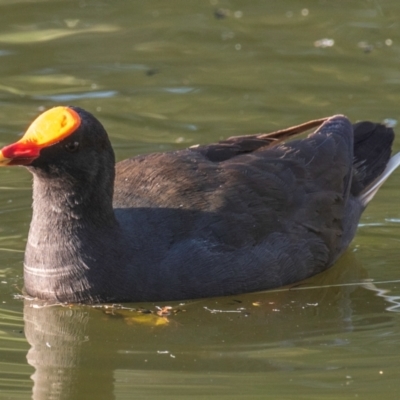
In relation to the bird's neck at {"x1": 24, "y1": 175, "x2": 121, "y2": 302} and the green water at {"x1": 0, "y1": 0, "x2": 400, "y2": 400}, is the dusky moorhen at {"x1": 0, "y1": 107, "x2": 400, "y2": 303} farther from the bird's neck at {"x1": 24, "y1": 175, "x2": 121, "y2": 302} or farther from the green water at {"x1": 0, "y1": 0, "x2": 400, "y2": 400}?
the green water at {"x1": 0, "y1": 0, "x2": 400, "y2": 400}

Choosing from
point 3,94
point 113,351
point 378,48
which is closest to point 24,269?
point 113,351

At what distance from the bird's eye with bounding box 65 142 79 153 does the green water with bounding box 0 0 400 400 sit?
1.02 m

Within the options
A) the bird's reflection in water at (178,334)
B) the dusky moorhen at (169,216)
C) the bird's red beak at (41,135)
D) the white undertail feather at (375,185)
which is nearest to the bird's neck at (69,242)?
the dusky moorhen at (169,216)

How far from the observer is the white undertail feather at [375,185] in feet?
28.4

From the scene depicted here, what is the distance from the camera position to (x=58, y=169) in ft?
22.4

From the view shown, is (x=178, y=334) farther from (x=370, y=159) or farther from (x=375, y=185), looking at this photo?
(x=370, y=159)

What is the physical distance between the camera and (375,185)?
8719 mm

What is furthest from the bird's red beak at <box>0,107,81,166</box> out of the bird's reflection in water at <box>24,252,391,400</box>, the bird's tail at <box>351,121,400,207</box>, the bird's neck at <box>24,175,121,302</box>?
the bird's tail at <box>351,121,400,207</box>

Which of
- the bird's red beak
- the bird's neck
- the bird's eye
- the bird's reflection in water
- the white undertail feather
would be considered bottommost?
the bird's reflection in water

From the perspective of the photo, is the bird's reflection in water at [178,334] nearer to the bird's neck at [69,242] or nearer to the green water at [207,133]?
the green water at [207,133]

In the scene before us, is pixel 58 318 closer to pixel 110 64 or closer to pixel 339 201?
pixel 339 201

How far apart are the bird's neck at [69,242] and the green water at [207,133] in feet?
0.54

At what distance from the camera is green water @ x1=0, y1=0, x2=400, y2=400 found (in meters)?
6.14

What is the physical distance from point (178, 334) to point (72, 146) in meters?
1.30
